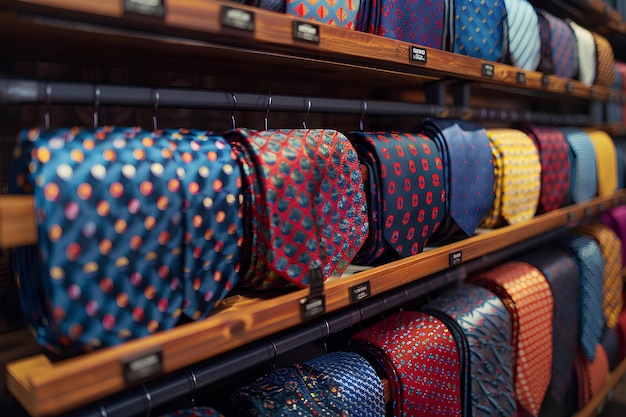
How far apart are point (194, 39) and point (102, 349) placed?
1.69 feet

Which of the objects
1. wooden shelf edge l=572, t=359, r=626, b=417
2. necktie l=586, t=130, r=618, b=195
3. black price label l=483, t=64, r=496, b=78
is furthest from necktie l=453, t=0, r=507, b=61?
wooden shelf edge l=572, t=359, r=626, b=417

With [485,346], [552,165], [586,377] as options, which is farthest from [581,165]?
Answer: [485,346]

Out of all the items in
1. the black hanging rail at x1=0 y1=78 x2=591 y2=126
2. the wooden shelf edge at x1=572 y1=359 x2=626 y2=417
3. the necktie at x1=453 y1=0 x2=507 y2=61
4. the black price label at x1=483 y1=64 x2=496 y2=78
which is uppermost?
the necktie at x1=453 y1=0 x2=507 y2=61

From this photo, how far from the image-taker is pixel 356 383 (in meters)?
1.03

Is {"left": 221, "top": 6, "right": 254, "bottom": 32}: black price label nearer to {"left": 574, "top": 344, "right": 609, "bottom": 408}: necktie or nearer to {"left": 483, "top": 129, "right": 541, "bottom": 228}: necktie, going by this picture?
{"left": 483, "top": 129, "right": 541, "bottom": 228}: necktie

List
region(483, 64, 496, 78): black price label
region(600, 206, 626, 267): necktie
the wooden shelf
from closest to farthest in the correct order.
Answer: the wooden shelf
region(483, 64, 496, 78): black price label
region(600, 206, 626, 267): necktie

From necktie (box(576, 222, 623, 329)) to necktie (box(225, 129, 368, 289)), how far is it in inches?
62.0

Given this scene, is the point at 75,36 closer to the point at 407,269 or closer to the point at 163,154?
the point at 163,154

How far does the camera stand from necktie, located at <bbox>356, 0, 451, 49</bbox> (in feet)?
3.66

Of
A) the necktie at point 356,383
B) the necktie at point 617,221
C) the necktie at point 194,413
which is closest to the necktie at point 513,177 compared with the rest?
the necktie at point 356,383

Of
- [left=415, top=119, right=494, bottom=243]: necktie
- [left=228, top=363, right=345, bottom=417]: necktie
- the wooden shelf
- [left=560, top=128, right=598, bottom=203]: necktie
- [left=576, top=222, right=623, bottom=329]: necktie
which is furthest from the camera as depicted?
[left=576, top=222, right=623, bottom=329]: necktie

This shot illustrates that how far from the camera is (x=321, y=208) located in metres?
0.94

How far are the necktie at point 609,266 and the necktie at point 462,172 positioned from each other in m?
1.02

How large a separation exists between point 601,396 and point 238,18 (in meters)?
2.32
